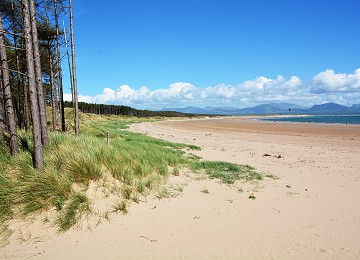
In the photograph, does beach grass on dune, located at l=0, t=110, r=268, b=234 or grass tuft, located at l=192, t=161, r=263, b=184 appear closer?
beach grass on dune, located at l=0, t=110, r=268, b=234

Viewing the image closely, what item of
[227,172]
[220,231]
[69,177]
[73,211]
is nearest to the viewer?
[220,231]

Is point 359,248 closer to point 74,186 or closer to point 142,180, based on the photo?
point 142,180

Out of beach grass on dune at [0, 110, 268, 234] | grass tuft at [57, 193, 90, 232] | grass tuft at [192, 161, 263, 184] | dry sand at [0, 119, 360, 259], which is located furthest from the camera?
grass tuft at [192, 161, 263, 184]

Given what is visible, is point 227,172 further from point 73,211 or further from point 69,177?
point 73,211

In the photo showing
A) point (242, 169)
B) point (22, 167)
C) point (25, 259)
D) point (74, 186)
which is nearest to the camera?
point (25, 259)

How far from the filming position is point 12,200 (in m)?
5.51

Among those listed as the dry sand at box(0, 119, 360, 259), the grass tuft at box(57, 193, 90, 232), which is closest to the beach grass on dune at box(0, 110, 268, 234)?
the grass tuft at box(57, 193, 90, 232)

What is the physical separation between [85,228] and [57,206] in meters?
0.88

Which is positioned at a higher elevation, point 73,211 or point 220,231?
point 73,211

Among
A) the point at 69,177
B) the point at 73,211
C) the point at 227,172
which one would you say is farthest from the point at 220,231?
the point at 227,172

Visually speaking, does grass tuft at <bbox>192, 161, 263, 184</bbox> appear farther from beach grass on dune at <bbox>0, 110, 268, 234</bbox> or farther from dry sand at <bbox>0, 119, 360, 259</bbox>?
dry sand at <bbox>0, 119, 360, 259</bbox>

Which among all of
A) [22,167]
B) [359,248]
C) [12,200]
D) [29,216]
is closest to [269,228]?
[359,248]

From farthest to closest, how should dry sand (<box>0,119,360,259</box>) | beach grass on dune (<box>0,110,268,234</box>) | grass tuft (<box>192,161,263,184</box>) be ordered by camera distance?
grass tuft (<box>192,161,263,184</box>), beach grass on dune (<box>0,110,268,234</box>), dry sand (<box>0,119,360,259</box>)

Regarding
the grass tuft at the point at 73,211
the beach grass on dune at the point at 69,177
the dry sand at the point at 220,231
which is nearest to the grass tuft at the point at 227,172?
the beach grass on dune at the point at 69,177
